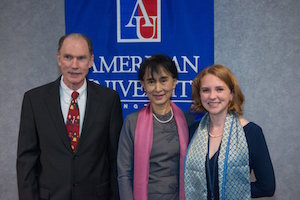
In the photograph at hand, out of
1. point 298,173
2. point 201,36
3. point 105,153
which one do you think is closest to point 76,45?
point 105,153

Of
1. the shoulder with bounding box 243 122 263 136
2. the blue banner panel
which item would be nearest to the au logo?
the blue banner panel

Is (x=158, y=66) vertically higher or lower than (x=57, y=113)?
higher

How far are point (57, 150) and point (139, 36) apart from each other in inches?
56.2

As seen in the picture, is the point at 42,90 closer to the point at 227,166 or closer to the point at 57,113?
the point at 57,113

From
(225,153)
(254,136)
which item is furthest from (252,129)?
(225,153)

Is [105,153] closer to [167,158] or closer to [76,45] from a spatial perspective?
[167,158]

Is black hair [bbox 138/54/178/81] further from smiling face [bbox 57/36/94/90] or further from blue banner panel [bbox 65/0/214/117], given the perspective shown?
blue banner panel [bbox 65/0/214/117]

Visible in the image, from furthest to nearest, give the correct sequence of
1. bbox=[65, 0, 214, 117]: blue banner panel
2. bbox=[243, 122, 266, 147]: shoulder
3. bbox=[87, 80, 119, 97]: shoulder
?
bbox=[65, 0, 214, 117]: blue banner panel, bbox=[87, 80, 119, 97]: shoulder, bbox=[243, 122, 266, 147]: shoulder

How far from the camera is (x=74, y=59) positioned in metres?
1.96

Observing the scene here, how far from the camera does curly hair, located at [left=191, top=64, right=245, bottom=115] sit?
→ 5.94 feet

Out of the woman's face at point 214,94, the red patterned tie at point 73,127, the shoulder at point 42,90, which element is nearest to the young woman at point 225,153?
the woman's face at point 214,94

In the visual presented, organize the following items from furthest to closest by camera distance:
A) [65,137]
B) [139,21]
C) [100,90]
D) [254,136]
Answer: [139,21] → [100,90] → [65,137] → [254,136]

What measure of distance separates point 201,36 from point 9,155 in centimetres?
220

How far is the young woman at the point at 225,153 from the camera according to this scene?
1.78m
